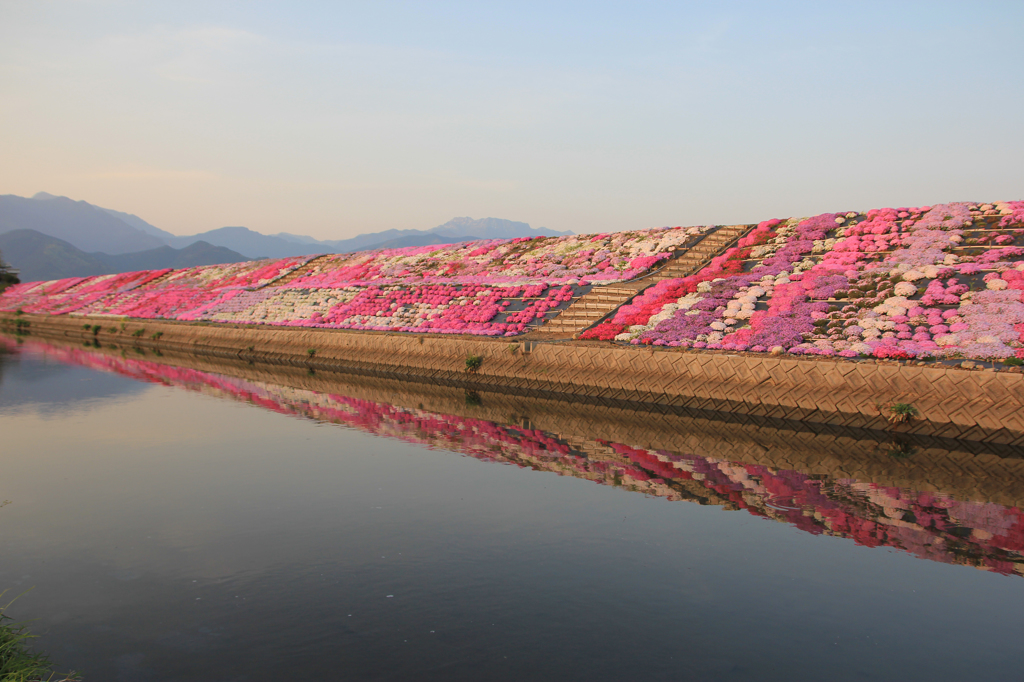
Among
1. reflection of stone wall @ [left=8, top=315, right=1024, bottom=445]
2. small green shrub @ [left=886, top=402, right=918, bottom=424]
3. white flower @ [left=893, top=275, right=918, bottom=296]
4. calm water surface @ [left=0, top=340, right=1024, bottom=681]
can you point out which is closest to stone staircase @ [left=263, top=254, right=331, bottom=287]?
reflection of stone wall @ [left=8, top=315, right=1024, bottom=445]

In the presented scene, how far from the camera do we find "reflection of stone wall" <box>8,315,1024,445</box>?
1964 centimetres

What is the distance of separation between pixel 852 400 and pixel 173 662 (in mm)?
19681

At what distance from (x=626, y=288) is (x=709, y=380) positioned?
14.6 m

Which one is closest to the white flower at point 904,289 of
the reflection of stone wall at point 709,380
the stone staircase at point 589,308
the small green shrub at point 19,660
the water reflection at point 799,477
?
the reflection of stone wall at point 709,380

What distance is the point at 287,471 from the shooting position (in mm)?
16625

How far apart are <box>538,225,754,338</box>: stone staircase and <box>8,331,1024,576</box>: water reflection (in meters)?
9.95

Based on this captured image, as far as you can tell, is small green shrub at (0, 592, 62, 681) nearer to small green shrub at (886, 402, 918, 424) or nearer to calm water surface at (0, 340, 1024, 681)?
calm water surface at (0, 340, 1024, 681)

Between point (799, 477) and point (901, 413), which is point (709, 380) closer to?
point (901, 413)

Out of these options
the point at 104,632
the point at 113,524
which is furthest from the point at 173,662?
the point at 113,524

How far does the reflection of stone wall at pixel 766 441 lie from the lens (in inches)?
629

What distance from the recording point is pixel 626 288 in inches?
1516

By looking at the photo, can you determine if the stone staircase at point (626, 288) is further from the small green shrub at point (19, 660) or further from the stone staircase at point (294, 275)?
the stone staircase at point (294, 275)

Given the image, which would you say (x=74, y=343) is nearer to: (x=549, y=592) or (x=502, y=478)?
(x=502, y=478)

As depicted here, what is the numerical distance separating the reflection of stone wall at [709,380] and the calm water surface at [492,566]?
625 centimetres
